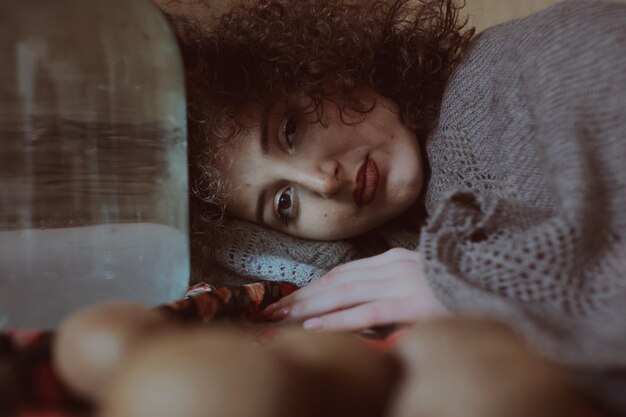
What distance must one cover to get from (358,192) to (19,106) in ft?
1.45

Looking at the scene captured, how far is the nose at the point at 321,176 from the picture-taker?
2.60 ft

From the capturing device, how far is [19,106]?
65cm

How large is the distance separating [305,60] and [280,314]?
1.23ft

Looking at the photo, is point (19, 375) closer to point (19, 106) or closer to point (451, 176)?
point (19, 106)

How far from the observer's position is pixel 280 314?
597mm

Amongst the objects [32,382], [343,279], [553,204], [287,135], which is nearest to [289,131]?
[287,135]

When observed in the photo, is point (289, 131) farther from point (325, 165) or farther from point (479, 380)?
point (479, 380)

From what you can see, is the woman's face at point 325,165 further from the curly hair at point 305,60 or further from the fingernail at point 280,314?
the fingernail at point 280,314

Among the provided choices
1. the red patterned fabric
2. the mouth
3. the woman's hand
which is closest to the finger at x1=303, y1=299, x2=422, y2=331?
the woman's hand

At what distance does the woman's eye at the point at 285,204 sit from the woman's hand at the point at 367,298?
25 cm

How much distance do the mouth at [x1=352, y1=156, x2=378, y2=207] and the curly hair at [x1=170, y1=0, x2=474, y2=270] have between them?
84 millimetres

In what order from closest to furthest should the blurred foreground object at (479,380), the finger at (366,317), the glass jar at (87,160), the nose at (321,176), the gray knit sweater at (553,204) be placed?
the blurred foreground object at (479,380), the gray knit sweater at (553,204), the finger at (366,317), the glass jar at (87,160), the nose at (321,176)

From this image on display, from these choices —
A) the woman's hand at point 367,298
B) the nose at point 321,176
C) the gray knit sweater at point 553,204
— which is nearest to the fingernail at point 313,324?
the woman's hand at point 367,298

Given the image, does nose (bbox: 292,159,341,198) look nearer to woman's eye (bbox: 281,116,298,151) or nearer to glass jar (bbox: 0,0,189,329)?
woman's eye (bbox: 281,116,298,151)
